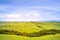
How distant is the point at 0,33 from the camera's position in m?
1.51

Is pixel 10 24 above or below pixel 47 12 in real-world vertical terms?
below

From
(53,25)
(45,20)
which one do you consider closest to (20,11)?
(45,20)

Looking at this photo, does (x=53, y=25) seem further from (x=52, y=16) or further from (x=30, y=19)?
(x=30, y=19)

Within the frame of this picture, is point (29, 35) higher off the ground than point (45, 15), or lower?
lower

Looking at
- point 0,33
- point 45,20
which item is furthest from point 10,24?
point 45,20

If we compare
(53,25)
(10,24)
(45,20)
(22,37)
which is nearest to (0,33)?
(10,24)

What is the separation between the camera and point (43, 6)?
156 centimetres

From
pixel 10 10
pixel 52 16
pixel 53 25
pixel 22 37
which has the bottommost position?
pixel 22 37

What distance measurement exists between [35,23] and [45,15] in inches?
7.6

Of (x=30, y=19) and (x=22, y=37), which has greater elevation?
(x=30, y=19)

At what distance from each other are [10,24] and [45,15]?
538 mm

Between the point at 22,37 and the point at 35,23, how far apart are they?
0.28m

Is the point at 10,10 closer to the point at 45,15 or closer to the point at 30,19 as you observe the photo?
the point at 30,19

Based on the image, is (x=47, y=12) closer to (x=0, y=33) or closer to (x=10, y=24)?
(x=10, y=24)
